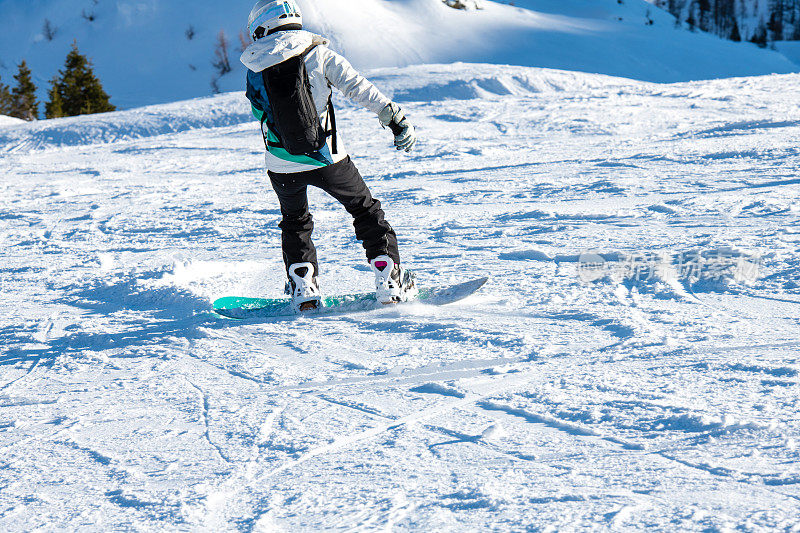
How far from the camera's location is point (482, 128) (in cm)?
997

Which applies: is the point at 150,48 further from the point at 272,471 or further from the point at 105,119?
the point at 272,471

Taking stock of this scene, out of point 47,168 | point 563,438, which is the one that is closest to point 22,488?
point 563,438

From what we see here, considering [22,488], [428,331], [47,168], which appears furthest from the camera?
[47,168]

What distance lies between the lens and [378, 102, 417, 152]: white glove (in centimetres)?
318

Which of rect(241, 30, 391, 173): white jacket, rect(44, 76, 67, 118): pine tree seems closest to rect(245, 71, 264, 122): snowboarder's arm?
rect(241, 30, 391, 173): white jacket

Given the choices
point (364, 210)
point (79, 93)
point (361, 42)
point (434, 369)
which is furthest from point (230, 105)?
point (361, 42)

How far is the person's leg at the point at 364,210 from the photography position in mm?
3215

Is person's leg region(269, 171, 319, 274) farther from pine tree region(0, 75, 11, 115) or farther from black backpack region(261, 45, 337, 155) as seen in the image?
pine tree region(0, 75, 11, 115)

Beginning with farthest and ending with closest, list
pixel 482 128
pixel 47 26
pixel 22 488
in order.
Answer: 1. pixel 47 26
2. pixel 482 128
3. pixel 22 488

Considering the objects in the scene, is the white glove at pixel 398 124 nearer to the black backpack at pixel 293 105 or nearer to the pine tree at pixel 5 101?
the black backpack at pixel 293 105

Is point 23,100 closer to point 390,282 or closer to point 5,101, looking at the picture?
point 5,101

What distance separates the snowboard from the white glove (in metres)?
0.68

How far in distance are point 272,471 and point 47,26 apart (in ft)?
124

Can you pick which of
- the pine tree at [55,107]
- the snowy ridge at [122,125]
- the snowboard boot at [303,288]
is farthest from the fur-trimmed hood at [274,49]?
the pine tree at [55,107]
